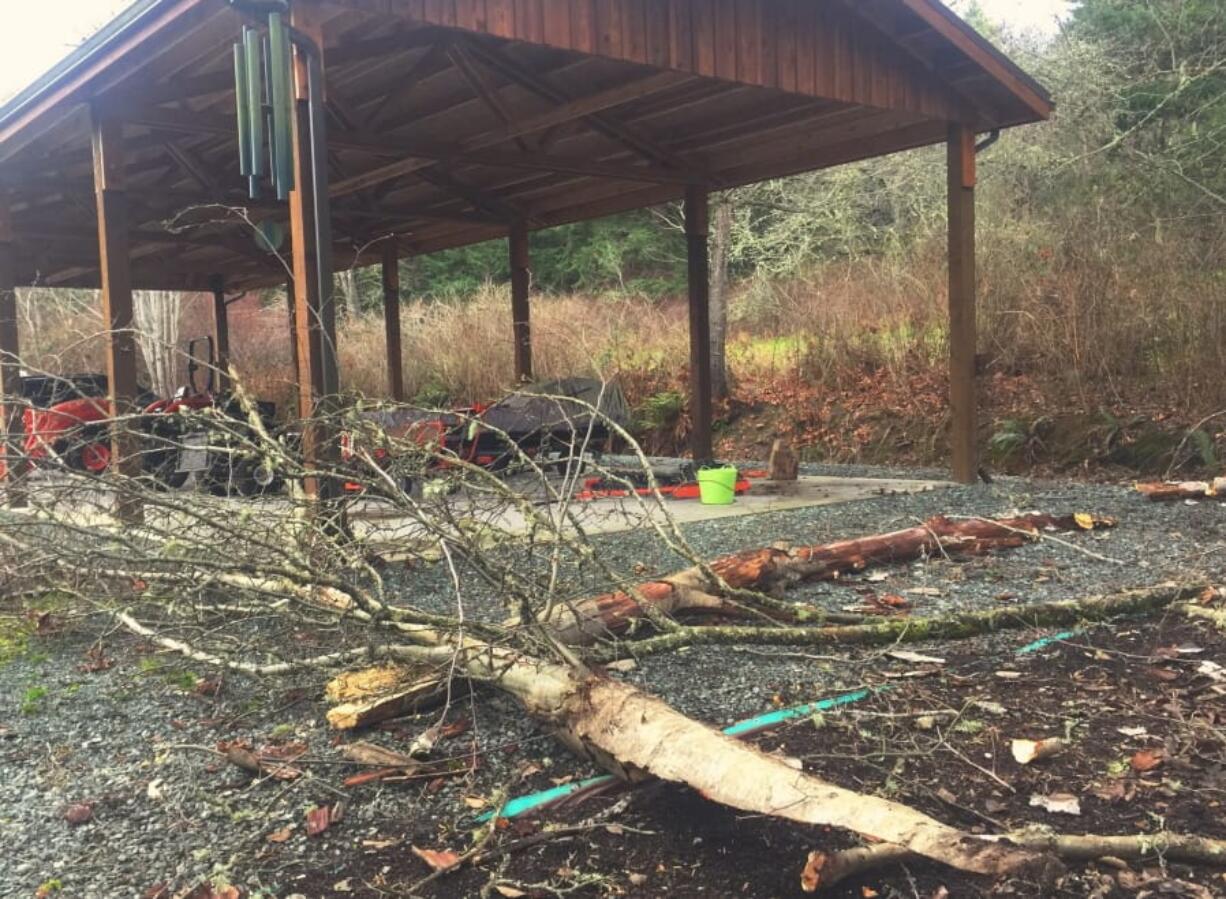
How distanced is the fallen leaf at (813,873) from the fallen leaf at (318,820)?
1.21 metres

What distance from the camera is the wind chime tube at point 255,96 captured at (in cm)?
462

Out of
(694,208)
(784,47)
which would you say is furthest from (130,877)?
(694,208)

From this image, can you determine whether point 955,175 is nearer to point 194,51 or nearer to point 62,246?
point 194,51

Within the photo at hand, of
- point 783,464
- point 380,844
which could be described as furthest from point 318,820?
point 783,464

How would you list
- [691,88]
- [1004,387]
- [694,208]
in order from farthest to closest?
1. [1004,387]
2. [694,208]
3. [691,88]

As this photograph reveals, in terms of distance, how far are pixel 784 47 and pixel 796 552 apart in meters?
3.89

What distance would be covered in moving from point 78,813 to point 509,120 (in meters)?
5.86

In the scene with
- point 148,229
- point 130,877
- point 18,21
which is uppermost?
point 18,21

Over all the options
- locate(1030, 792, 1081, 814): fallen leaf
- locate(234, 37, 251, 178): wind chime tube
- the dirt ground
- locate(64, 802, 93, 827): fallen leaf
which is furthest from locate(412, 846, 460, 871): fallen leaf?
locate(234, 37, 251, 178): wind chime tube

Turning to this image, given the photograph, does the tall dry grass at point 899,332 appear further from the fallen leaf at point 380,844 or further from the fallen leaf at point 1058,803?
the fallen leaf at point 1058,803

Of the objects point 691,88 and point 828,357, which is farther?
point 828,357

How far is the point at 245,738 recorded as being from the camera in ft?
9.73

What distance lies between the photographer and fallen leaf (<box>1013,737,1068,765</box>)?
98.7 inches

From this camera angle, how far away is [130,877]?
2.15 metres
